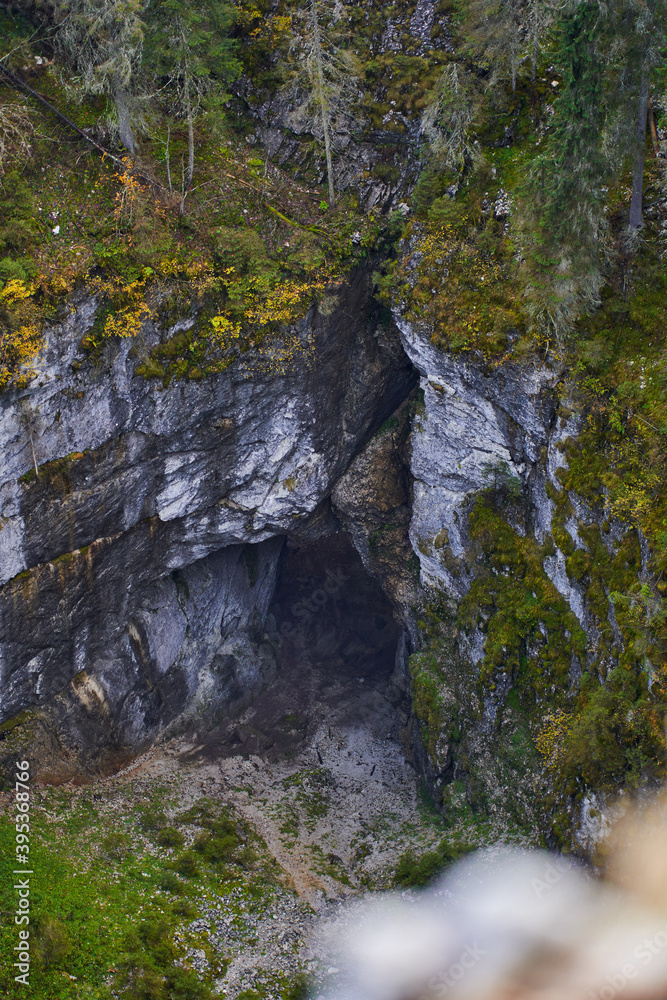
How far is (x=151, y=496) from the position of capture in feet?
68.2

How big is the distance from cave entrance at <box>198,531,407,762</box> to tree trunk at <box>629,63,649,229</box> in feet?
57.6

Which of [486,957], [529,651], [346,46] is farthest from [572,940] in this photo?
[346,46]

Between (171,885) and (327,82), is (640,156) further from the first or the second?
(171,885)

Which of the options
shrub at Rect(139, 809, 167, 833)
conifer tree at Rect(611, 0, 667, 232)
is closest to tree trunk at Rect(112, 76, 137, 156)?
conifer tree at Rect(611, 0, 667, 232)

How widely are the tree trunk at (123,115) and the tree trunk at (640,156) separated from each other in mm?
13923

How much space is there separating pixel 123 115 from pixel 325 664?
23519 millimetres

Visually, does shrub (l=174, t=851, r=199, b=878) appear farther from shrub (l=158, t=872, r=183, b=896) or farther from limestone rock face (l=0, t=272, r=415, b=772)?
limestone rock face (l=0, t=272, r=415, b=772)

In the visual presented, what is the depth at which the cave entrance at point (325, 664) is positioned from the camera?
1055 inches

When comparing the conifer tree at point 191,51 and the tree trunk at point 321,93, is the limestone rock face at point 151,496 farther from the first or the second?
the conifer tree at point 191,51

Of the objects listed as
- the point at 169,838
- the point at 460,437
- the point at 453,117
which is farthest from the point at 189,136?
the point at 169,838

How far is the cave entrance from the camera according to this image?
87.9 feet

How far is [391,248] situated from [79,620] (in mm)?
16101

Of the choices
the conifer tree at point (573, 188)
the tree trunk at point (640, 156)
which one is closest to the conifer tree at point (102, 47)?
the conifer tree at point (573, 188)

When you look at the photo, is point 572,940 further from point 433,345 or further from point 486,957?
point 433,345
